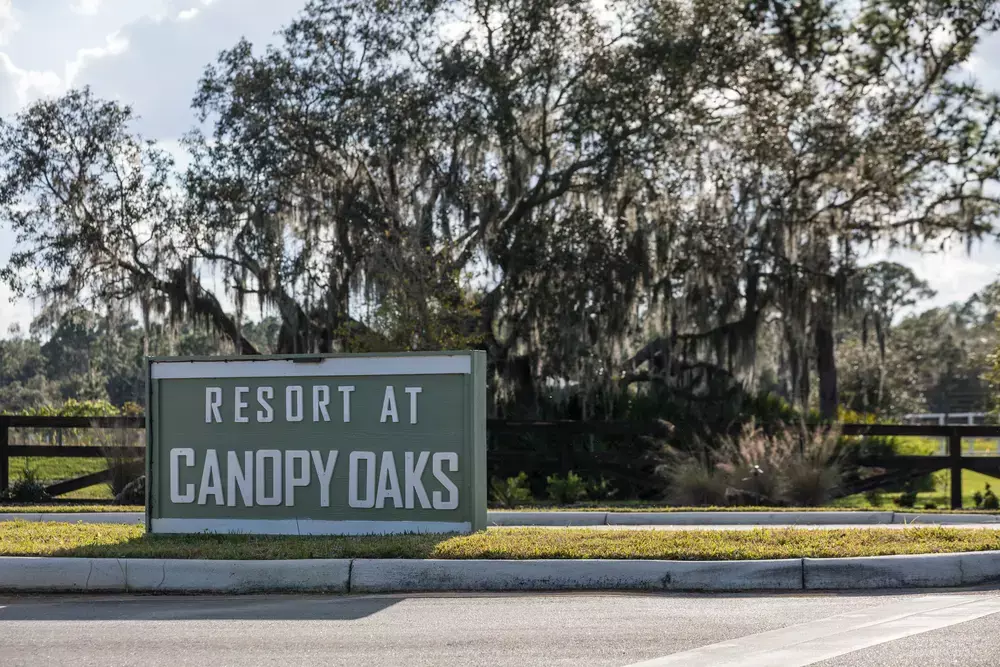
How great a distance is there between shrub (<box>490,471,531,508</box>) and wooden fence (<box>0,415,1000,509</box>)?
619mm

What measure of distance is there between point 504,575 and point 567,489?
381 inches

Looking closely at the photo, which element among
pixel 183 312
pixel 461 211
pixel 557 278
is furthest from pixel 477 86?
pixel 183 312

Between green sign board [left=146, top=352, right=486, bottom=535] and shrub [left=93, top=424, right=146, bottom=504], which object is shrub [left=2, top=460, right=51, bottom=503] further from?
green sign board [left=146, top=352, right=486, bottom=535]

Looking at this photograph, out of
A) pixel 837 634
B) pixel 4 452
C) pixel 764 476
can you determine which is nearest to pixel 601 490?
pixel 764 476

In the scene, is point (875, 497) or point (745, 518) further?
point (875, 497)

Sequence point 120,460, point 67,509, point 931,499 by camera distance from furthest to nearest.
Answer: point 931,499 → point 120,460 → point 67,509

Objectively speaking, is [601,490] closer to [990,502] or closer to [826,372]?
[990,502]

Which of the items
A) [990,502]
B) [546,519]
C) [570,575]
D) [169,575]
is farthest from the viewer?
[990,502]

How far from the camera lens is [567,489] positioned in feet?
61.6

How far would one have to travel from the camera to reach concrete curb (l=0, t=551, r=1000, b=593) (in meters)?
9.02

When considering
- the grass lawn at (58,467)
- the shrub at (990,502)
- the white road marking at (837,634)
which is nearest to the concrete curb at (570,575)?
the white road marking at (837,634)

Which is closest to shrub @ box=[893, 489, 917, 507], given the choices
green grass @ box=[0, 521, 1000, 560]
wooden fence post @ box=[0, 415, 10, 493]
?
green grass @ box=[0, 521, 1000, 560]

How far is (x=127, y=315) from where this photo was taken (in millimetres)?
26438

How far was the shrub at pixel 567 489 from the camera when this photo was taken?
18.7m
